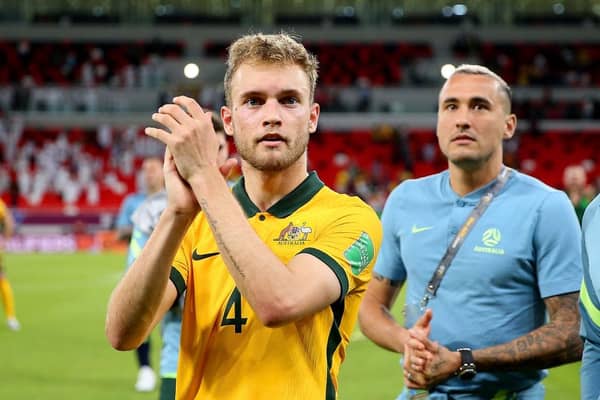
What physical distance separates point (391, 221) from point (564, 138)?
107ft

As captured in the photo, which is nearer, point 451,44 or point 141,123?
point 141,123

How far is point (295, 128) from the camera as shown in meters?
2.31

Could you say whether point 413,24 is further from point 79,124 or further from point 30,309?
point 30,309

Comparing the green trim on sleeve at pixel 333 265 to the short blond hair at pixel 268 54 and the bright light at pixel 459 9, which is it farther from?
the bright light at pixel 459 9

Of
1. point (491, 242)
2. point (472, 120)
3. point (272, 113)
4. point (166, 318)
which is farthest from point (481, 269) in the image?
point (166, 318)

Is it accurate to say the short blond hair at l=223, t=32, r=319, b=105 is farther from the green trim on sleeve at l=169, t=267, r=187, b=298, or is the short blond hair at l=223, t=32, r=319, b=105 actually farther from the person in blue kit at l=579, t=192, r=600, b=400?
the person in blue kit at l=579, t=192, r=600, b=400

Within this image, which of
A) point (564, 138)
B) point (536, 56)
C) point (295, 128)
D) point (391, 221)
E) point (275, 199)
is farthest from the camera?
point (536, 56)

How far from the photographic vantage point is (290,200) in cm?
246

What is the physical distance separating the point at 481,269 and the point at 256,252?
137 centimetres

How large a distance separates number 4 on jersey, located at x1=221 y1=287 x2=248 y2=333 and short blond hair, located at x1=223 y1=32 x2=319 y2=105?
0.56 metres

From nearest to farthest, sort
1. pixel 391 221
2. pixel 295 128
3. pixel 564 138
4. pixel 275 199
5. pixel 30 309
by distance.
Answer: pixel 295 128 < pixel 275 199 < pixel 391 221 < pixel 30 309 < pixel 564 138

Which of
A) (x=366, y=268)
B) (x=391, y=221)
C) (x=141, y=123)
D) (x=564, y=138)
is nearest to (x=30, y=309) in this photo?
(x=391, y=221)

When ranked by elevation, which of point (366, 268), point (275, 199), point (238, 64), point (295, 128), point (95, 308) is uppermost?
point (238, 64)

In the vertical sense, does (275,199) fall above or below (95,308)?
above
